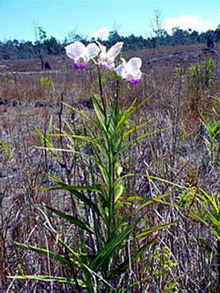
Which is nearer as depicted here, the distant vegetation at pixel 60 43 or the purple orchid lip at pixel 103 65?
the purple orchid lip at pixel 103 65

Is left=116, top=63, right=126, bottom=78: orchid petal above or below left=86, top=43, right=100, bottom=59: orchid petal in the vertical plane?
below

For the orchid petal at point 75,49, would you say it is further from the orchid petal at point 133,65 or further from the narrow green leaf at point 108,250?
the narrow green leaf at point 108,250

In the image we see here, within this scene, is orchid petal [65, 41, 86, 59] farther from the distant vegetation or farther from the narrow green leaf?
the distant vegetation

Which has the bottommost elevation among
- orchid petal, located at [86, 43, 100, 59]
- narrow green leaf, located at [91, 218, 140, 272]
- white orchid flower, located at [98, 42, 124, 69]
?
narrow green leaf, located at [91, 218, 140, 272]

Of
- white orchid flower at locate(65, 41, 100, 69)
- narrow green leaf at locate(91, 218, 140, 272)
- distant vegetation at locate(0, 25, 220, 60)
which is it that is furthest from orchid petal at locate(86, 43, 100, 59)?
distant vegetation at locate(0, 25, 220, 60)

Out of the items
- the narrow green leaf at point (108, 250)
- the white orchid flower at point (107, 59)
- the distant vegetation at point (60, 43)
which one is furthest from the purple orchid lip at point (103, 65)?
the distant vegetation at point (60, 43)

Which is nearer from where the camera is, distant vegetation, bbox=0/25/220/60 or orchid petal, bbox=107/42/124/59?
orchid petal, bbox=107/42/124/59

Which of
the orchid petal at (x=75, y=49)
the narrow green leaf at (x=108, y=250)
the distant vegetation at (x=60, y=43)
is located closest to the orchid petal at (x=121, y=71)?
the orchid petal at (x=75, y=49)

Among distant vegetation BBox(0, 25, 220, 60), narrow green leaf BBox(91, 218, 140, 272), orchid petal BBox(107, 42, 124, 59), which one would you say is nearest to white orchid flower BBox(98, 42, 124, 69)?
orchid petal BBox(107, 42, 124, 59)

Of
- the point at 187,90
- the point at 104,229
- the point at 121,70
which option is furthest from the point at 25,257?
the point at 187,90

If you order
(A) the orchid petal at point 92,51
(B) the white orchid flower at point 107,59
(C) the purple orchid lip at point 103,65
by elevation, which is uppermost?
(A) the orchid petal at point 92,51

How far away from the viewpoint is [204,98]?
451cm

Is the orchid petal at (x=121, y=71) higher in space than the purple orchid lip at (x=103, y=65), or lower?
lower

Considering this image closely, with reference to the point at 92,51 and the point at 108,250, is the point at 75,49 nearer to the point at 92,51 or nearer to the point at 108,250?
the point at 92,51
